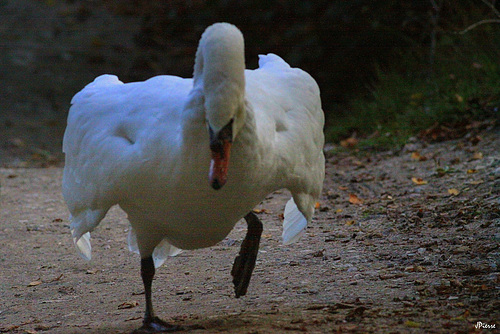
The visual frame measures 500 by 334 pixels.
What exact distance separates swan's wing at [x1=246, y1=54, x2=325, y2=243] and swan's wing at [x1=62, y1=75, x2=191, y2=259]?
394 millimetres

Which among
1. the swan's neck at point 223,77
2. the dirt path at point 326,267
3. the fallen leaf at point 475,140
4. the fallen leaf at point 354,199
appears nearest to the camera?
the swan's neck at point 223,77

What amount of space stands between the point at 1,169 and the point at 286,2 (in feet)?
13.7

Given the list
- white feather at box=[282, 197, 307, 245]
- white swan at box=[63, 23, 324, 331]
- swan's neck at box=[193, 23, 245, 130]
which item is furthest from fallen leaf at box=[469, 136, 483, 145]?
swan's neck at box=[193, 23, 245, 130]

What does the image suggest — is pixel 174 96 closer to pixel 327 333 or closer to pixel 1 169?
pixel 327 333

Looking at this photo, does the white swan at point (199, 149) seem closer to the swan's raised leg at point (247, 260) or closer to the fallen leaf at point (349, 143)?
the swan's raised leg at point (247, 260)

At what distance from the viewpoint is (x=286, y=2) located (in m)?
10.3

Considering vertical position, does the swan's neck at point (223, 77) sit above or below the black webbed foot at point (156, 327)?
above

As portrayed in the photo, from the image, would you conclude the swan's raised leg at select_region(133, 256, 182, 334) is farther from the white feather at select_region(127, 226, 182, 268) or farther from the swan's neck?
the swan's neck

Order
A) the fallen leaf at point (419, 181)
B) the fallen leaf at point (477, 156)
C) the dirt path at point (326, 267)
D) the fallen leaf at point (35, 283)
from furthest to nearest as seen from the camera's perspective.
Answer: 1. the fallen leaf at point (477, 156)
2. the fallen leaf at point (419, 181)
3. the fallen leaf at point (35, 283)
4. the dirt path at point (326, 267)

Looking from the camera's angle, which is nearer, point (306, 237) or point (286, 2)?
point (306, 237)

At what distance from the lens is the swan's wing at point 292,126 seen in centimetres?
367

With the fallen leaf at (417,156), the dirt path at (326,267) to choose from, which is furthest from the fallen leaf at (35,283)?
the fallen leaf at (417,156)

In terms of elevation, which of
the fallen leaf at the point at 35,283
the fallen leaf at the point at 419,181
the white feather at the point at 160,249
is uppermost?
the white feather at the point at 160,249

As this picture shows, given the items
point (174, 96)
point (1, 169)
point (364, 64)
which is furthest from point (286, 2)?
point (174, 96)
